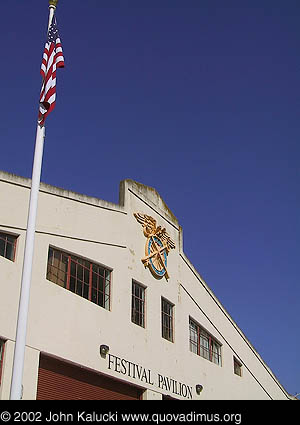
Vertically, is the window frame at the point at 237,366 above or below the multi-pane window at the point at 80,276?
below

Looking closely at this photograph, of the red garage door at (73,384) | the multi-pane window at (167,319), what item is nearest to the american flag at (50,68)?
the red garage door at (73,384)

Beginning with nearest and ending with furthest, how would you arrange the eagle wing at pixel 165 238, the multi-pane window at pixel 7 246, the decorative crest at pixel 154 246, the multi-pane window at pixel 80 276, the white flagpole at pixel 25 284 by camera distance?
the white flagpole at pixel 25 284, the multi-pane window at pixel 7 246, the multi-pane window at pixel 80 276, the decorative crest at pixel 154 246, the eagle wing at pixel 165 238

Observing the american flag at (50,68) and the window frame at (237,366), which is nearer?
the american flag at (50,68)

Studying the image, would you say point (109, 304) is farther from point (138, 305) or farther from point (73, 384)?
point (73, 384)

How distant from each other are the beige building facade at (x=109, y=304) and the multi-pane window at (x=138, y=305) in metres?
0.04

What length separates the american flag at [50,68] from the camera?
14055 mm

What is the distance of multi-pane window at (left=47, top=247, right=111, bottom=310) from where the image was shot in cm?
1839

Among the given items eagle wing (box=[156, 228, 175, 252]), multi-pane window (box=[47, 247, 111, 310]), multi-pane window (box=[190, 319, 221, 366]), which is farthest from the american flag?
multi-pane window (box=[190, 319, 221, 366])

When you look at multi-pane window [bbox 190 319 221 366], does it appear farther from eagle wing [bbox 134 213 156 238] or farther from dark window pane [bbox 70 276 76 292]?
dark window pane [bbox 70 276 76 292]

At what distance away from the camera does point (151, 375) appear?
2062cm

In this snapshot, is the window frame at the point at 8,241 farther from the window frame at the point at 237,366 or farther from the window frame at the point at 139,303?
the window frame at the point at 237,366

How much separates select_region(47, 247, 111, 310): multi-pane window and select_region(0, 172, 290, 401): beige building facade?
0.03m

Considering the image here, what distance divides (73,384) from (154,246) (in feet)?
22.1
